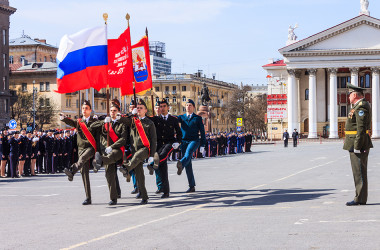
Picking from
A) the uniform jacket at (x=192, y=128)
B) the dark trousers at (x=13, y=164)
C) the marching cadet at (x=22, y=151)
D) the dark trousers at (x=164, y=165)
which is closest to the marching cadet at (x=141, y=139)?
the dark trousers at (x=164, y=165)

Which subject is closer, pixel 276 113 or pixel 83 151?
pixel 83 151

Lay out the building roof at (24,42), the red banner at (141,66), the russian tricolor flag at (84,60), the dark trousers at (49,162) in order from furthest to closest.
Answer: the building roof at (24,42) → the dark trousers at (49,162) → the red banner at (141,66) → the russian tricolor flag at (84,60)

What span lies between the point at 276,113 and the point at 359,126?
84.2m

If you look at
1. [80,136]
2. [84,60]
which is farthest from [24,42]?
[80,136]

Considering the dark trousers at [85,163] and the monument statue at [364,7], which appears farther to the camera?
the monument statue at [364,7]

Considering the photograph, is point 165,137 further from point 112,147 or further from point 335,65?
point 335,65

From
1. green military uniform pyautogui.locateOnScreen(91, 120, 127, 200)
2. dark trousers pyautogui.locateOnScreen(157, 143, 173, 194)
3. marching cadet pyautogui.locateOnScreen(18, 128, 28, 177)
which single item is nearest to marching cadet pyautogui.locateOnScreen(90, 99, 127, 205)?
green military uniform pyautogui.locateOnScreen(91, 120, 127, 200)

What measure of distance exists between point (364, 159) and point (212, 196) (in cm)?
358

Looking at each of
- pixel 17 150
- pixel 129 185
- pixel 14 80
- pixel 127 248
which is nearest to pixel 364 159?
pixel 127 248

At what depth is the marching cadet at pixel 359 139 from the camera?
38.8 ft

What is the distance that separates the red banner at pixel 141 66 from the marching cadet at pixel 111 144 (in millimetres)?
2568

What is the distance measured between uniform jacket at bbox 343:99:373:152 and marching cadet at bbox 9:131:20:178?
16258 mm

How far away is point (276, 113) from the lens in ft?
314

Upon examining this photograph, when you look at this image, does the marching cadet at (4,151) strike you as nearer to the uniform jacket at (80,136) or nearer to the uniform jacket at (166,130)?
the uniform jacket at (166,130)
